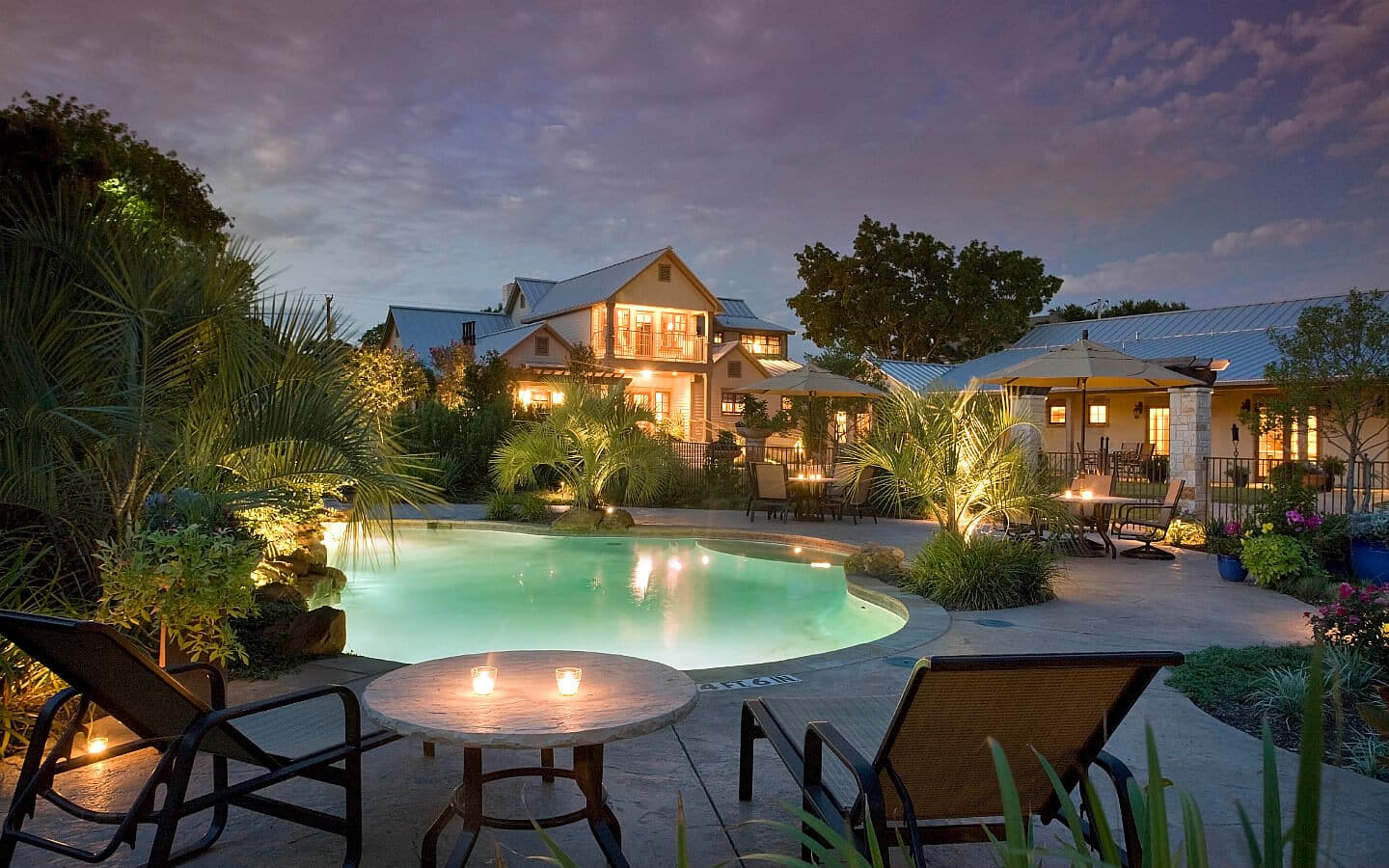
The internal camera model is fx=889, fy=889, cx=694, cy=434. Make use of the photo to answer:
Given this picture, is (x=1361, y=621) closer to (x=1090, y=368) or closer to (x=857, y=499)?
(x=1090, y=368)

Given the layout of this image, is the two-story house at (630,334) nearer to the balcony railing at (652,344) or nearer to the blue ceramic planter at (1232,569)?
the balcony railing at (652,344)

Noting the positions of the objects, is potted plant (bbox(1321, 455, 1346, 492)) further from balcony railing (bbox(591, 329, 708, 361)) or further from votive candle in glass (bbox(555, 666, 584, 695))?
balcony railing (bbox(591, 329, 708, 361))

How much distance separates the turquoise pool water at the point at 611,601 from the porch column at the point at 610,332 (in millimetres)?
17406

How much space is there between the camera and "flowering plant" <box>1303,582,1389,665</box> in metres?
4.86

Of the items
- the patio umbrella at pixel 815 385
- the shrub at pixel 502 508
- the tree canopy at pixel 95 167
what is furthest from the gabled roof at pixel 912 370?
the tree canopy at pixel 95 167

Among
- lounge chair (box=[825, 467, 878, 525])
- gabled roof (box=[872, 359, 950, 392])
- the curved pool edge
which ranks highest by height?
gabled roof (box=[872, 359, 950, 392])

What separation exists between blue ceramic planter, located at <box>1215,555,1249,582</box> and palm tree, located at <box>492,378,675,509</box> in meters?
7.91

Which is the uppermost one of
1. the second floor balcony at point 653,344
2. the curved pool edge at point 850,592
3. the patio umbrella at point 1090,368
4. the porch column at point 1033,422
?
the second floor balcony at point 653,344

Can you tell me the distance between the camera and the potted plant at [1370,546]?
7.60m

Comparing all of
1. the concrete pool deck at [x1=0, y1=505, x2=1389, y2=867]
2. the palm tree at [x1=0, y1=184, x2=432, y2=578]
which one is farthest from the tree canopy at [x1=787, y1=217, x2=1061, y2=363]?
the palm tree at [x1=0, y1=184, x2=432, y2=578]

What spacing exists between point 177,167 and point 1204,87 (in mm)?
22704

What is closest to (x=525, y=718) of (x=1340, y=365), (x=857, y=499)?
(x=857, y=499)

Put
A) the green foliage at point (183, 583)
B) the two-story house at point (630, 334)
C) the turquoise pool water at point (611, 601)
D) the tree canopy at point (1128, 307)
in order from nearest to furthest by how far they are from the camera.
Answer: the green foliage at point (183, 583), the turquoise pool water at point (611, 601), the two-story house at point (630, 334), the tree canopy at point (1128, 307)

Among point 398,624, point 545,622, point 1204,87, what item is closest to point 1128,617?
point 545,622
